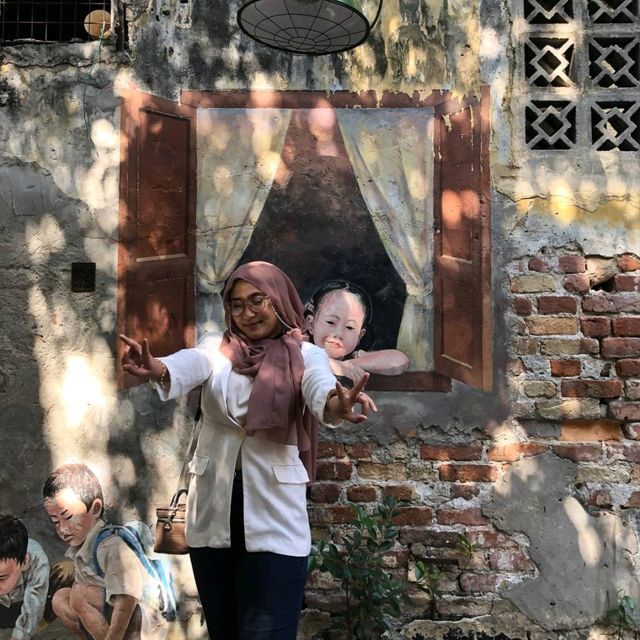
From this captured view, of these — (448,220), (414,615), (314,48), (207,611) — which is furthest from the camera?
(448,220)

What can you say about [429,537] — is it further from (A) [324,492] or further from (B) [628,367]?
(B) [628,367]

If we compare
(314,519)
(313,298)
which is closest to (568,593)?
(314,519)

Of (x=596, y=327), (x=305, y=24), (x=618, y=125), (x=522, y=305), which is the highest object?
(x=305, y=24)

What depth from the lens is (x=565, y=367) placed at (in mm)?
3445

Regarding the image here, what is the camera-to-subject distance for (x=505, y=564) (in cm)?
333

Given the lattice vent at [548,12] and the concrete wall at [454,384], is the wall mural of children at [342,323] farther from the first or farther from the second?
the lattice vent at [548,12]

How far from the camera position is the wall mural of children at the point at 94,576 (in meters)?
3.32

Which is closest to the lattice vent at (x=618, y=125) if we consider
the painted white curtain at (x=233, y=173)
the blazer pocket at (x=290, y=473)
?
the painted white curtain at (x=233, y=173)

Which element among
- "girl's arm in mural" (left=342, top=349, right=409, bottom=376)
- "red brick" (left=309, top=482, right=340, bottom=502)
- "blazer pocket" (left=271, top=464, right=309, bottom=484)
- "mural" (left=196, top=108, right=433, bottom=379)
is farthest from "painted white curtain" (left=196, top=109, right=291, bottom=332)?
"blazer pocket" (left=271, top=464, right=309, bottom=484)

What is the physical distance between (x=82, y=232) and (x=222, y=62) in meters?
1.15

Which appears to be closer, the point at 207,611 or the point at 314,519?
the point at 207,611

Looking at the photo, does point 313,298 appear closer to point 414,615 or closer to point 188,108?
point 188,108

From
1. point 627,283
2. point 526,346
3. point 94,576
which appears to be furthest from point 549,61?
point 94,576

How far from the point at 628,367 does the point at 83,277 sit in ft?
9.18
